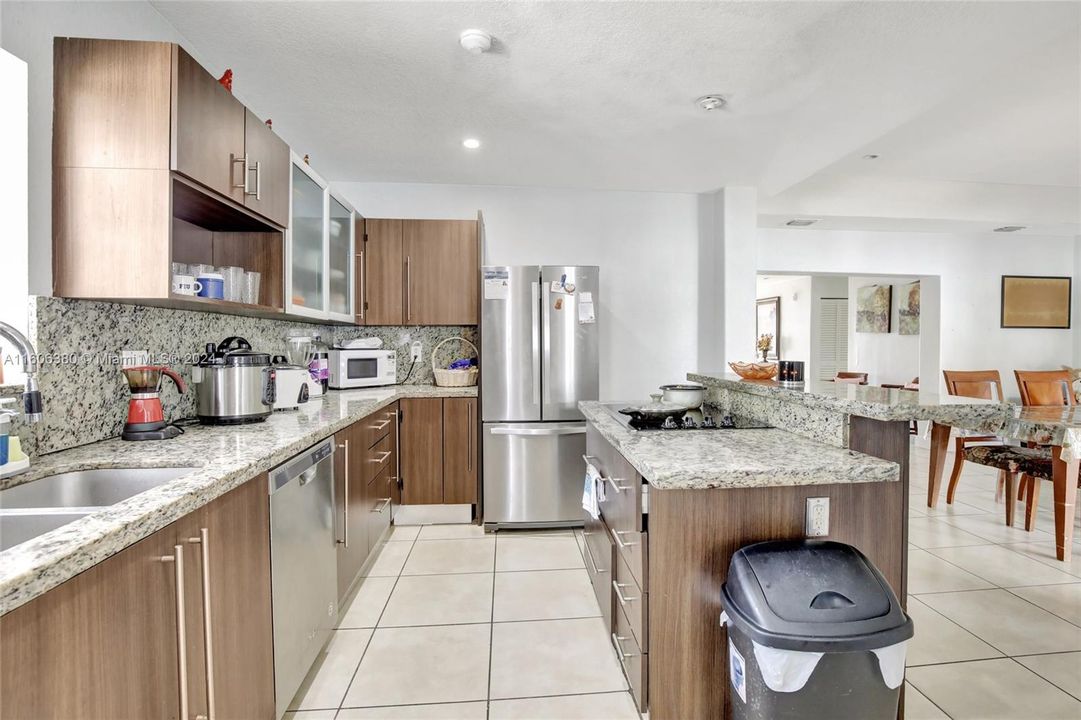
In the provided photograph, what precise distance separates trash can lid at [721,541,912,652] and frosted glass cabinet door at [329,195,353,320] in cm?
274

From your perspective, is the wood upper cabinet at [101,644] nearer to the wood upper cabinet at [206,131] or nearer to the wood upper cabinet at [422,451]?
the wood upper cabinet at [206,131]

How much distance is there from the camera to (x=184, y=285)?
1.66m

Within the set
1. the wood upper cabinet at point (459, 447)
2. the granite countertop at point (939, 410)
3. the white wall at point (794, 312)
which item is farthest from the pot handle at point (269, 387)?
the white wall at point (794, 312)

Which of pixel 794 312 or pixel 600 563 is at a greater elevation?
pixel 794 312

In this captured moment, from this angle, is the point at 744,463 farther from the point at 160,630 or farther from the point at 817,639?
the point at 160,630

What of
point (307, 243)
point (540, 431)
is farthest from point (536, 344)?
point (307, 243)

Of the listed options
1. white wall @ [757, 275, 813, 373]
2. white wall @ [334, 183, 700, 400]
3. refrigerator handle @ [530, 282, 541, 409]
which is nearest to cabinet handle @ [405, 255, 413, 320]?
white wall @ [334, 183, 700, 400]

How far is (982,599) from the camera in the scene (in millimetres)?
2381

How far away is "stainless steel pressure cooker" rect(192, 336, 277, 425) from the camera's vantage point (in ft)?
6.62

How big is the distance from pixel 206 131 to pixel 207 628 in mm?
1523

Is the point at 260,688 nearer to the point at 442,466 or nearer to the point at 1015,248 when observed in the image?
the point at 442,466

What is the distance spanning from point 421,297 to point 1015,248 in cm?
642

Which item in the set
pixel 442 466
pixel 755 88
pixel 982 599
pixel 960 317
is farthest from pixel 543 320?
pixel 960 317

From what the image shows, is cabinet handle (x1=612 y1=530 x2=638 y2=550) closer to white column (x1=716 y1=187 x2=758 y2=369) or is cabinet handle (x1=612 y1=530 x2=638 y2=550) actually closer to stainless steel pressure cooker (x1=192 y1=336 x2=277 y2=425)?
stainless steel pressure cooker (x1=192 y1=336 x2=277 y2=425)
